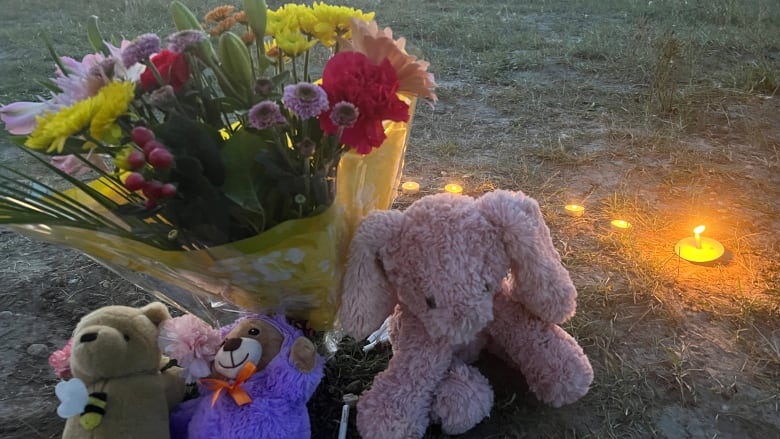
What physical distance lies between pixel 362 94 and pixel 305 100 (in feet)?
0.31

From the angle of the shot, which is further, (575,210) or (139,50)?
(575,210)

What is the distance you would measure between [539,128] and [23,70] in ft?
9.20

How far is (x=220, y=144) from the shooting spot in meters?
1.00

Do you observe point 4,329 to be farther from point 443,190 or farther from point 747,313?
point 747,313

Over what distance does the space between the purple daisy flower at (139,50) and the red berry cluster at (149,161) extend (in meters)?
0.10

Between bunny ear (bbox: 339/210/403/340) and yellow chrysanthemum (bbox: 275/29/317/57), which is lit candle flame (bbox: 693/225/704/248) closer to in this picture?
bunny ear (bbox: 339/210/403/340)

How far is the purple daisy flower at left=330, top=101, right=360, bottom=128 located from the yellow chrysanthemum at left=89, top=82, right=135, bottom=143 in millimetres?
271

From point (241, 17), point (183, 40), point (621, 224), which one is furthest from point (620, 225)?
point (183, 40)

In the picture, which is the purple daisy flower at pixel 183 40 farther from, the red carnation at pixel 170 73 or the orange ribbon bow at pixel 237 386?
the orange ribbon bow at pixel 237 386

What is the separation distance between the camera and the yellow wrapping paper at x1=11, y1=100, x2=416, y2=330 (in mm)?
1018

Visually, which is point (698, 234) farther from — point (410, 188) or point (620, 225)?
point (410, 188)

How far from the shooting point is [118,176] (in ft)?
3.31

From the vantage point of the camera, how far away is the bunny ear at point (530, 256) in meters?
1.14

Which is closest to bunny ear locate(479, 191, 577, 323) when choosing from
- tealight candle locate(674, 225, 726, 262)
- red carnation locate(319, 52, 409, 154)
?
red carnation locate(319, 52, 409, 154)
